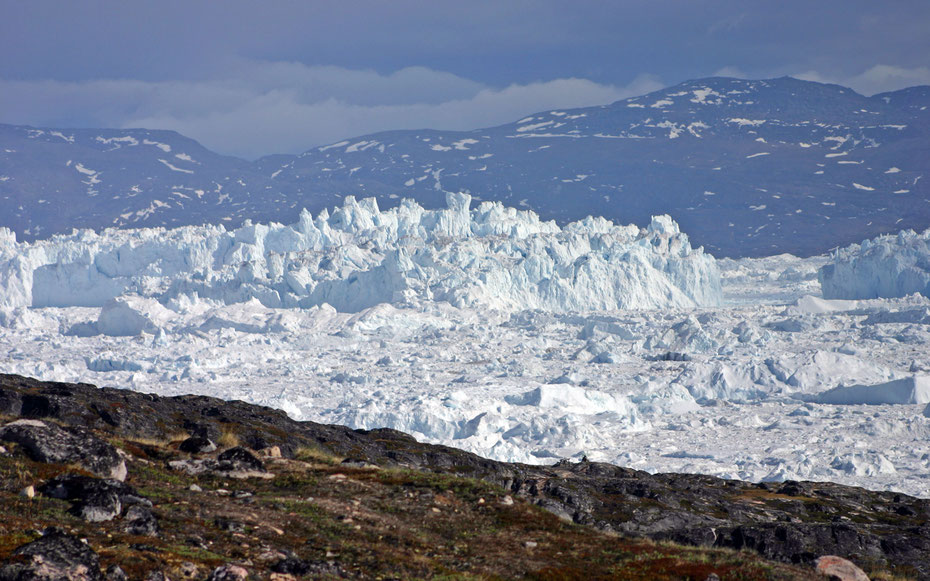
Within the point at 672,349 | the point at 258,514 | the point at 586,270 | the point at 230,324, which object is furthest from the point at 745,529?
the point at 586,270

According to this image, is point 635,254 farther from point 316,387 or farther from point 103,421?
point 103,421

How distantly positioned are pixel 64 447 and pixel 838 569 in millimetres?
12450

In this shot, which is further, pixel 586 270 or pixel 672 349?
pixel 586 270

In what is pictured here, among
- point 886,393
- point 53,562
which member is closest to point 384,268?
point 886,393

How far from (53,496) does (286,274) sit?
323ft

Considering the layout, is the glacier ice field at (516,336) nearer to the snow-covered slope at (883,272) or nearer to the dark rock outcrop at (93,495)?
the snow-covered slope at (883,272)

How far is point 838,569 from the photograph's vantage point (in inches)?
484

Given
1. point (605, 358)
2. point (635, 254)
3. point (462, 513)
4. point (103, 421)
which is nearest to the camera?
point (462, 513)

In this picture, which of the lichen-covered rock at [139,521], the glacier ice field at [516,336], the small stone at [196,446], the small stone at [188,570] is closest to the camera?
the small stone at [188,570]

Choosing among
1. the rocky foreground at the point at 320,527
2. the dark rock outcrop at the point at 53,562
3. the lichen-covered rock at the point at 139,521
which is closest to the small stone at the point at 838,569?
the rocky foreground at the point at 320,527

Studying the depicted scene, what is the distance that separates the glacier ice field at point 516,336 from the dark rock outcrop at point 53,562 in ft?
118

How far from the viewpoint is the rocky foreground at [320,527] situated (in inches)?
372

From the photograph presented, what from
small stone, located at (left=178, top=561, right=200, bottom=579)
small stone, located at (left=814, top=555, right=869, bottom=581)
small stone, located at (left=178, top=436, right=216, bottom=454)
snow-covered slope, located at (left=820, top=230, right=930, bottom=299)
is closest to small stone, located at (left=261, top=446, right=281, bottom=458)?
small stone, located at (left=178, top=436, right=216, bottom=454)

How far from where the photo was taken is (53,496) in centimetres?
1085
